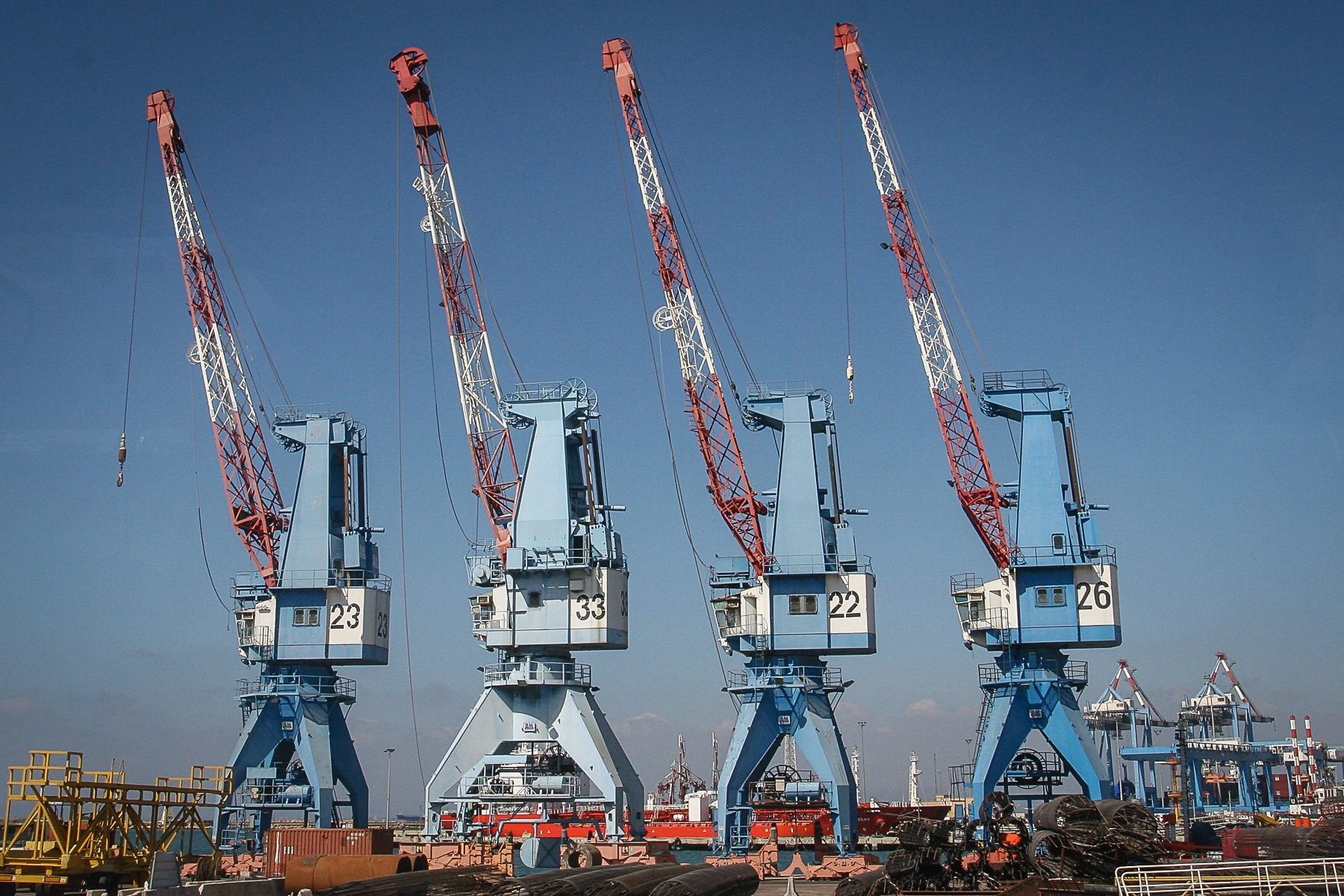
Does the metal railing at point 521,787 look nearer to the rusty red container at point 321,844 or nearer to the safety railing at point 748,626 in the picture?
the safety railing at point 748,626

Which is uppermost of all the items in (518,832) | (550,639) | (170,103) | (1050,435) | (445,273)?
(170,103)

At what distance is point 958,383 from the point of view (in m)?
63.7

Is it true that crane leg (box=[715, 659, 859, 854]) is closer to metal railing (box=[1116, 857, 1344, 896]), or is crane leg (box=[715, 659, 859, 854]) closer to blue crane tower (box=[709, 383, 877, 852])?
blue crane tower (box=[709, 383, 877, 852])

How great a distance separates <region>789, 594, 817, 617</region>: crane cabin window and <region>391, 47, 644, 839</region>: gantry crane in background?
Result: 23.3 feet

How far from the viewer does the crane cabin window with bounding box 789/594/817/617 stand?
57.8 metres

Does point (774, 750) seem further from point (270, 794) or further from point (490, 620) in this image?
point (270, 794)

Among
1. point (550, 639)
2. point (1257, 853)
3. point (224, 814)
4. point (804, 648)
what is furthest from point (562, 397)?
point (1257, 853)

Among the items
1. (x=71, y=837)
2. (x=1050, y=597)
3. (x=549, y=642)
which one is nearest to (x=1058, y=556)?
(x=1050, y=597)

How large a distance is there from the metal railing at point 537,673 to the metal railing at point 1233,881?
32.5 m

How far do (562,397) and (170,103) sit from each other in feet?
92.0

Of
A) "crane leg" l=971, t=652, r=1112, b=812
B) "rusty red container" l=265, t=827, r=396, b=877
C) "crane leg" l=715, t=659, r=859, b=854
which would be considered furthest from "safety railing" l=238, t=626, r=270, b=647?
"crane leg" l=971, t=652, r=1112, b=812

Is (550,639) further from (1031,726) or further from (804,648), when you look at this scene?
(1031,726)

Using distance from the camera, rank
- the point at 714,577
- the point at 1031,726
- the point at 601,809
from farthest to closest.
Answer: the point at 601,809, the point at 714,577, the point at 1031,726

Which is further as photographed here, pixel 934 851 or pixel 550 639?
pixel 550 639
